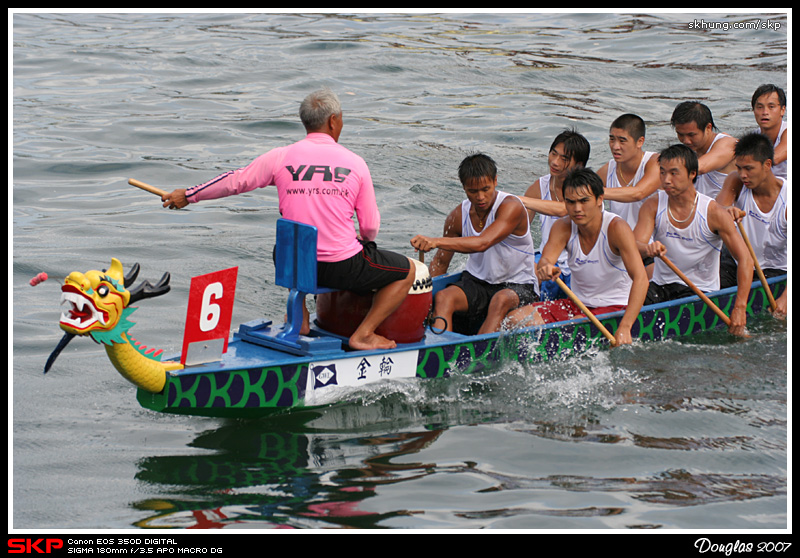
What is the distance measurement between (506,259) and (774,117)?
333 cm

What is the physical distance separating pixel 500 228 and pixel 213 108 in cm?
925

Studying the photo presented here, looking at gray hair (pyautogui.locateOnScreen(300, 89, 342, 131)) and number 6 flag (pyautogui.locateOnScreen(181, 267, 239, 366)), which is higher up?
gray hair (pyautogui.locateOnScreen(300, 89, 342, 131))

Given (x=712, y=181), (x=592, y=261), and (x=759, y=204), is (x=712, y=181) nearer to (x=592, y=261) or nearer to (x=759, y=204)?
(x=759, y=204)

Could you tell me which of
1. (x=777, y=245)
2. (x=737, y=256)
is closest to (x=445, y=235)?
(x=737, y=256)

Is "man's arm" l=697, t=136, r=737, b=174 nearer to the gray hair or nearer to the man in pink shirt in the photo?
the man in pink shirt

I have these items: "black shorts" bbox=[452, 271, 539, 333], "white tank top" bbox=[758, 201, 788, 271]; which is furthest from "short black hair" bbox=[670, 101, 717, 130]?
"black shorts" bbox=[452, 271, 539, 333]

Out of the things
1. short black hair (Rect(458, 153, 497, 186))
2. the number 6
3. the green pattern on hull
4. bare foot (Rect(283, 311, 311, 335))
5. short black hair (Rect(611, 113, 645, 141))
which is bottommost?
the green pattern on hull

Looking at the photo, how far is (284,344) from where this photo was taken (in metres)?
5.92

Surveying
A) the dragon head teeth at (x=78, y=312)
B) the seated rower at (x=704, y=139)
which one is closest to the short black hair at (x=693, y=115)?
the seated rower at (x=704, y=139)

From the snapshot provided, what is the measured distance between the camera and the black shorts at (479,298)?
7020mm

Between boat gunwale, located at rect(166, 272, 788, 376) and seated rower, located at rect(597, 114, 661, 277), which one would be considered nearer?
boat gunwale, located at rect(166, 272, 788, 376)

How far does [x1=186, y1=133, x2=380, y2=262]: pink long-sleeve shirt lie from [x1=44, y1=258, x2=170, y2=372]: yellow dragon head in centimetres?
94

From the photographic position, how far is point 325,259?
571 centimetres

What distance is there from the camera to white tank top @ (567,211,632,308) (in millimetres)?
6891
